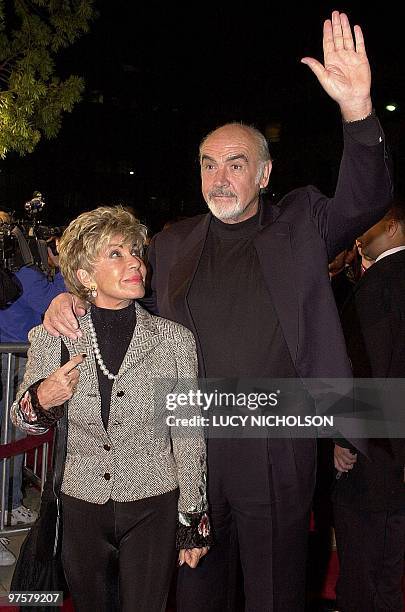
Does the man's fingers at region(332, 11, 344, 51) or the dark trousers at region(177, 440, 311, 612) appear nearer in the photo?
the man's fingers at region(332, 11, 344, 51)

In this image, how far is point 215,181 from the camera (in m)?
2.95

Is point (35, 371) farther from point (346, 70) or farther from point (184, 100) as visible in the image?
point (184, 100)

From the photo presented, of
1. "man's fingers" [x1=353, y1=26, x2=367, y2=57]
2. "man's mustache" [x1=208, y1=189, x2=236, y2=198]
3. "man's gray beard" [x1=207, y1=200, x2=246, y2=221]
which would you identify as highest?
"man's fingers" [x1=353, y1=26, x2=367, y2=57]

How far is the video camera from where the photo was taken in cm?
533

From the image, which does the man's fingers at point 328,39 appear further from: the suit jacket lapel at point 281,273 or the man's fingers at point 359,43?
the suit jacket lapel at point 281,273

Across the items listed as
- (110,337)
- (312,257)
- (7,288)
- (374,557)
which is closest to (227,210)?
(312,257)

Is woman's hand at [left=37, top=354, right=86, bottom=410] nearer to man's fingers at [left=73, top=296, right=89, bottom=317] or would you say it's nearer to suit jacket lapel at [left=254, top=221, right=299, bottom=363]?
man's fingers at [left=73, top=296, right=89, bottom=317]

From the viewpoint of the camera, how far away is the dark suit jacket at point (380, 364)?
313 cm

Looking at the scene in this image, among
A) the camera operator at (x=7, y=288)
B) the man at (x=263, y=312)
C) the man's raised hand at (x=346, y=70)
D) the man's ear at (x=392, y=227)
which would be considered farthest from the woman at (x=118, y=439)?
the camera operator at (x=7, y=288)

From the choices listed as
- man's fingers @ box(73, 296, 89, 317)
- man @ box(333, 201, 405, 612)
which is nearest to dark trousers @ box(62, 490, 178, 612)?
man's fingers @ box(73, 296, 89, 317)

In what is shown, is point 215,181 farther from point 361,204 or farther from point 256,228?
point 361,204

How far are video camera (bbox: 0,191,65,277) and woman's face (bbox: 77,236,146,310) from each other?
99.9 inches

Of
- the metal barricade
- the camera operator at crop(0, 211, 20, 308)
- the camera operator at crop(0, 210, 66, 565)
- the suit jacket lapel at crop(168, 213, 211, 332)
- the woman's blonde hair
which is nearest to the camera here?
the woman's blonde hair

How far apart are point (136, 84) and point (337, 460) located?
19992 mm
